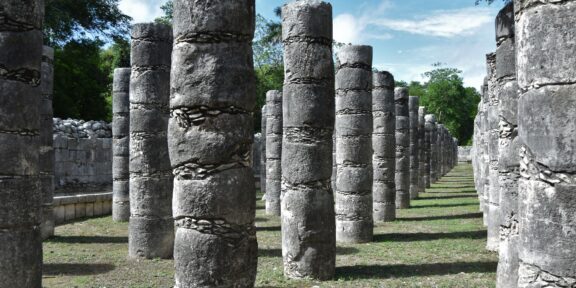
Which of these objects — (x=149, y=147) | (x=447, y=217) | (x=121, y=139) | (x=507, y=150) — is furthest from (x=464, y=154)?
(x=507, y=150)

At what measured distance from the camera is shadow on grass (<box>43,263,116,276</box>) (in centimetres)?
953

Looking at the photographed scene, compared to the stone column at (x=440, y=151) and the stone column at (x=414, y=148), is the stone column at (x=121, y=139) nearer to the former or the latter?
the stone column at (x=414, y=148)

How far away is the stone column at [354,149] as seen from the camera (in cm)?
1203

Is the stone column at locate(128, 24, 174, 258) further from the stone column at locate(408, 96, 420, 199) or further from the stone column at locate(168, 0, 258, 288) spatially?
the stone column at locate(408, 96, 420, 199)

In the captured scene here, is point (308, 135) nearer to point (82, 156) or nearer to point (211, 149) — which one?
point (211, 149)

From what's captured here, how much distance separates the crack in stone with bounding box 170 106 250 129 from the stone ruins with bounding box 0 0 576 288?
0.5 inches

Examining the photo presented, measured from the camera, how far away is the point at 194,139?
5.91 metres

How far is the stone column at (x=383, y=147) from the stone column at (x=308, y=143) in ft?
21.7

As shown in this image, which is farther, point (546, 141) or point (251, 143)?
point (251, 143)

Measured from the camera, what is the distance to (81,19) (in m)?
32.4

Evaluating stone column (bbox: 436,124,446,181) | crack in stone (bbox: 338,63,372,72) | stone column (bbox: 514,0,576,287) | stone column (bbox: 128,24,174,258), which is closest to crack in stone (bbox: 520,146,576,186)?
stone column (bbox: 514,0,576,287)

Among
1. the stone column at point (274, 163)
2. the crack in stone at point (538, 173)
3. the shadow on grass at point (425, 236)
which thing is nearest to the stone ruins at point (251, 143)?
the crack in stone at point (538, 173)

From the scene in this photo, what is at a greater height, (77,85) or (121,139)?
(77,85)

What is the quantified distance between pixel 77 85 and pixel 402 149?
17.6 m
